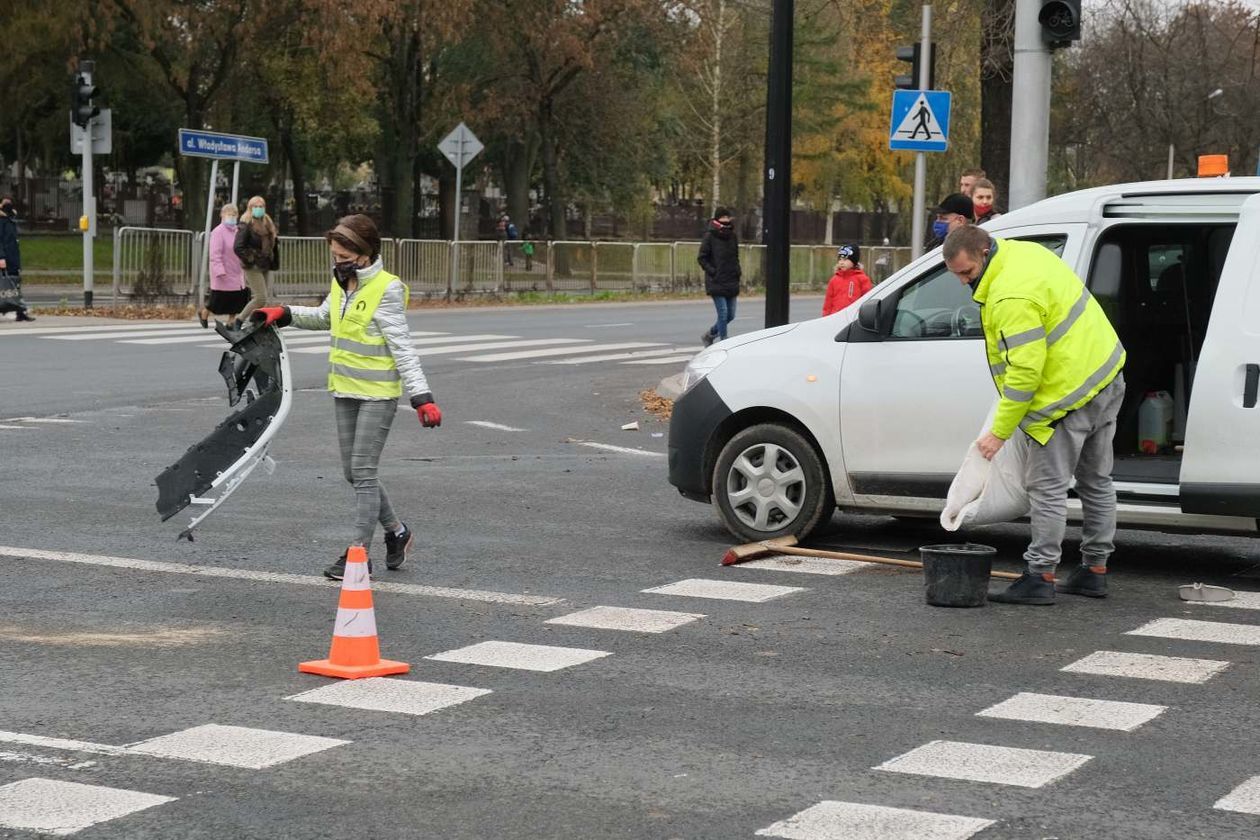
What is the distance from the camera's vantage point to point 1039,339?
8.33m

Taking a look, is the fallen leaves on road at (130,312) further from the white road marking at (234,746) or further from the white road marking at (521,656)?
the white road marking at (234,746)

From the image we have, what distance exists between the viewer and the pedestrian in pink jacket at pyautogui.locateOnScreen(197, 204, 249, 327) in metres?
24.6

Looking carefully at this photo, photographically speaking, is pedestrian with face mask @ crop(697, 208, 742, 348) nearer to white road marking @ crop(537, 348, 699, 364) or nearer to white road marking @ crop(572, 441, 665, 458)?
white road marking @ crop(537, 348, 699, 364)

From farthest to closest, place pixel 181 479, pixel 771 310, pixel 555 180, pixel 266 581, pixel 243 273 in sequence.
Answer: pixel 555 180 → pixel 243 273 → pixel 771 310 → pixel 181 479 → pixel 266 581

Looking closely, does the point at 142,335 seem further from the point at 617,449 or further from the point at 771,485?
the point at 771,485

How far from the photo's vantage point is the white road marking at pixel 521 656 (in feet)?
23.9

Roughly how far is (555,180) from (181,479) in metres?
45.4

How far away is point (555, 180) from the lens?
2147 inches

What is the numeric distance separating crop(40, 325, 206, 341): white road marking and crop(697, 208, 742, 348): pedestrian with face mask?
672cm

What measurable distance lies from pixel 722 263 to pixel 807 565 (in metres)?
14.5

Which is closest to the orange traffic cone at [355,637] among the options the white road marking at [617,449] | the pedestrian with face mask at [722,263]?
the white road marking at [617,449]

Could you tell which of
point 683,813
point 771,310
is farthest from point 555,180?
point 683,813

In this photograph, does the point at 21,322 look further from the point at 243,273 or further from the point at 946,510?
the point at 946,510

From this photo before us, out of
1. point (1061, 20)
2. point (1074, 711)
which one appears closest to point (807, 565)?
point (1074, 711)
